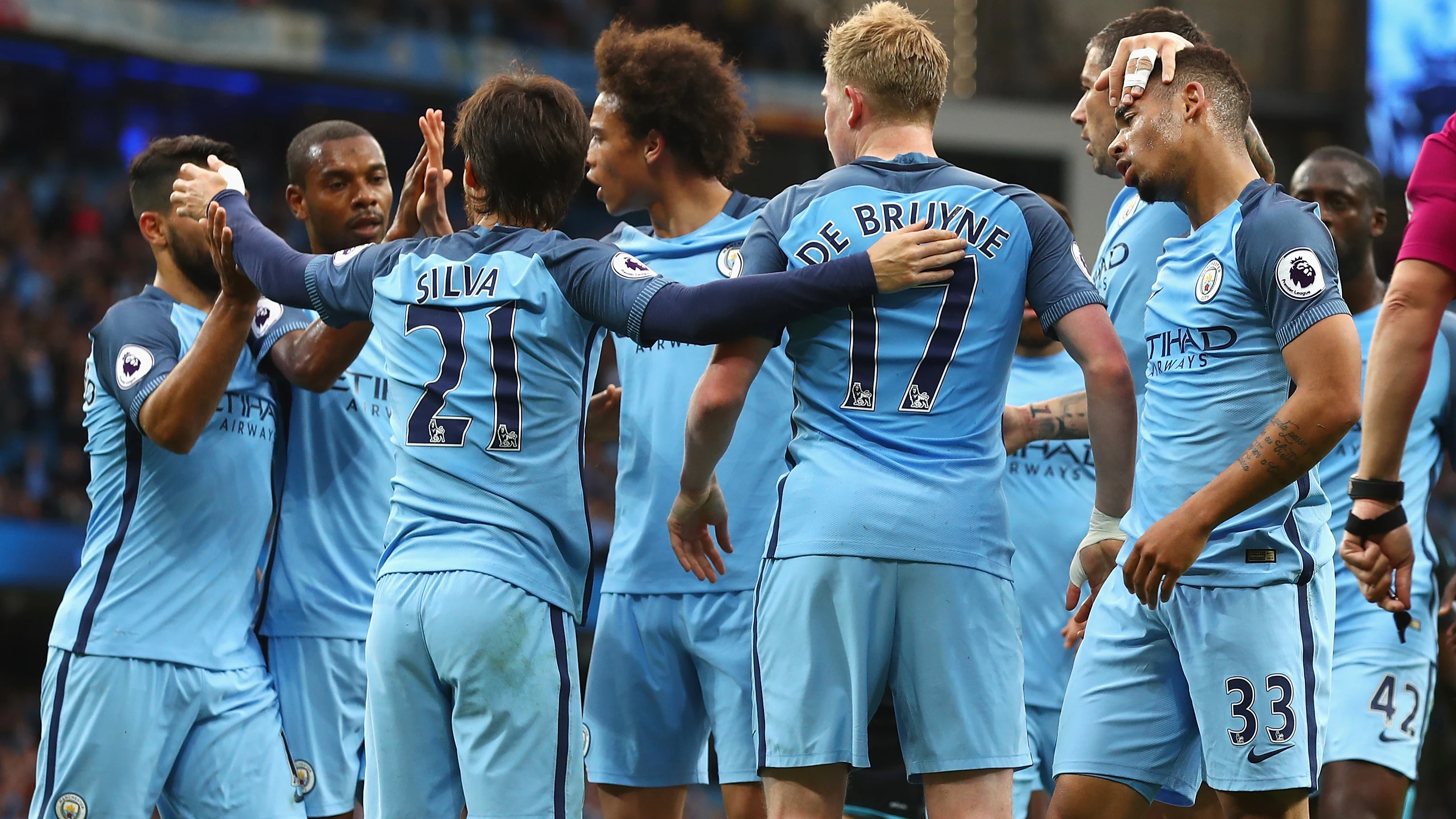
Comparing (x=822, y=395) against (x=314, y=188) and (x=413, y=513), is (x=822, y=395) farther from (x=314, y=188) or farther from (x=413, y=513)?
(x=314, y=188)

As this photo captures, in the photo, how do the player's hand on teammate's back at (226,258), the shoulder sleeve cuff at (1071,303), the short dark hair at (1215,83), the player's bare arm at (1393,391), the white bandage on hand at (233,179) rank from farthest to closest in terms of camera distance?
the white bandage on hand at (233,179)
the player's hand on teammate's back at (226,258)
the short dark hair at (1215,83)
the player's bare arm at (1393,391)
the shoulder sleeve cuff at (1071,303)

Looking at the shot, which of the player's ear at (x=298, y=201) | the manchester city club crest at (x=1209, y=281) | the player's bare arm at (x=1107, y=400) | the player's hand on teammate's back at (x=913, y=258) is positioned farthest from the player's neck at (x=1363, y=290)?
the player's ear at (x=298, y=201)

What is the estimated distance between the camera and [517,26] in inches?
842

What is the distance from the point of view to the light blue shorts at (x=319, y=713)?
5.13 meters

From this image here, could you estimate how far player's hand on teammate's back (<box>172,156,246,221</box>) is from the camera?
4.56 meters

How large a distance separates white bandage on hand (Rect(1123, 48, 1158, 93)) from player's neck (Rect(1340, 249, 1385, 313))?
2244mm

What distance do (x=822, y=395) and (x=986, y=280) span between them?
0.52 metres

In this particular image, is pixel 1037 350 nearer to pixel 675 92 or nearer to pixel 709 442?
pixel 675 92

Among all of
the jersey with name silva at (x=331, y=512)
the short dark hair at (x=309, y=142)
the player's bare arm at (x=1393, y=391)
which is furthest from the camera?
the short dark hair at (x=309, y=142)

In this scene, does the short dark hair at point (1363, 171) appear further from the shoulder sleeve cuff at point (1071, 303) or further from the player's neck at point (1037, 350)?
the shoulder sleeve cuff at point (1071, 303)

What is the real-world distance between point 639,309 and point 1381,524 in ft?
7.22

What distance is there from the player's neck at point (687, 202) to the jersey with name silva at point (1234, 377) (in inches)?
62.5

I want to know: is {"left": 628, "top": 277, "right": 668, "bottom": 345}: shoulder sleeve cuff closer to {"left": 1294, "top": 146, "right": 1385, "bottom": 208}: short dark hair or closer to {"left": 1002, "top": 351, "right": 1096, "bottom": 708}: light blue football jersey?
{"left": 1002, "top": 351, "right": 1096, "bottom": 708}: light blue football jersey

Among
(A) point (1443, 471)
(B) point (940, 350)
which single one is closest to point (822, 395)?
(B) point (940, 350)
